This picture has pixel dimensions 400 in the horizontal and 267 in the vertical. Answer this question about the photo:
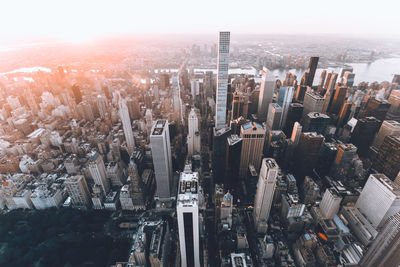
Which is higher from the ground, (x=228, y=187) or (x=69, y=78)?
(x=69, y=78)

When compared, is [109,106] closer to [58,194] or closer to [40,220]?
[58,194]

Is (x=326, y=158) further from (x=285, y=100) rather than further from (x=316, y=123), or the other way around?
(x=285, y=100)

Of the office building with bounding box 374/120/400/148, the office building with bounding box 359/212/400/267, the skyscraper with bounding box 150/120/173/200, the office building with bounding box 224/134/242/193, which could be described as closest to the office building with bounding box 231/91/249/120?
the office building with bounding box 224/134/242/193

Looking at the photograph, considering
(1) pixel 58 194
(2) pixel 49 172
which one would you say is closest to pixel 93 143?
(2) pixel 49 172

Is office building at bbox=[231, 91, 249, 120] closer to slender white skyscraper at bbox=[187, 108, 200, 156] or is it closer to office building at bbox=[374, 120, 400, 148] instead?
slender white skyscraper at bbox=[187, 108, 200, 156]

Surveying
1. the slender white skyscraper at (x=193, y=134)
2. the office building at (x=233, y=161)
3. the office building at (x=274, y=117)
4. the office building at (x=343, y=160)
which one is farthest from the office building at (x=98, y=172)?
the office building at (x=343, y=160)

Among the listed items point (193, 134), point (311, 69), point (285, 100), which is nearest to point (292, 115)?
point (285, 100)
